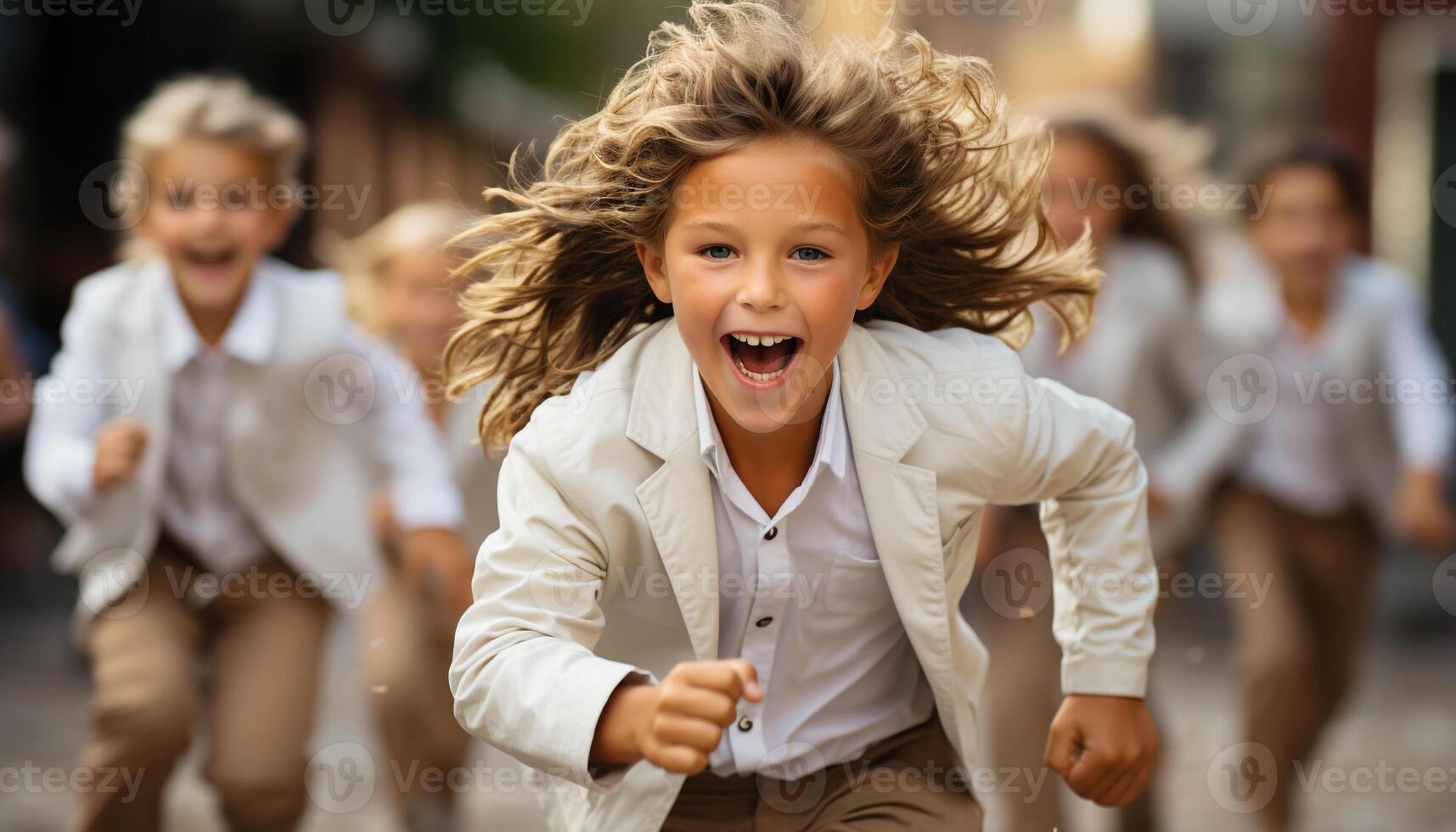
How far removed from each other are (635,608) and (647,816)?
34 centimetres

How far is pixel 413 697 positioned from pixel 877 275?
2404 mm

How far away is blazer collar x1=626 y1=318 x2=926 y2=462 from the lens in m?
2.71

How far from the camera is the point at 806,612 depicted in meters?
2.84

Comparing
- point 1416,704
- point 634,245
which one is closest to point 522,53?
point 1416,704

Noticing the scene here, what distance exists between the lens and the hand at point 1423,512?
5.24 meters

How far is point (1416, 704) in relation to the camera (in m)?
7.79

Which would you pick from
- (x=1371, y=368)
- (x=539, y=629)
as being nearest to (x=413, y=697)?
(x=539, y=629)

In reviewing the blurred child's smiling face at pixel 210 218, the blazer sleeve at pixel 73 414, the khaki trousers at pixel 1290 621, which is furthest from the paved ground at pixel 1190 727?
the blurred child's smiling face at pixel 210 218

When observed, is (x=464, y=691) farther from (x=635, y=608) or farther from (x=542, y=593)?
(x=635, y=608)

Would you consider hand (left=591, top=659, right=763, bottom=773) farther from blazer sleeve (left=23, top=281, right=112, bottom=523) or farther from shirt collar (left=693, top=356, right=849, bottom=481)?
blazer sleeve (left=23, top=281, right=112, bottom=523)

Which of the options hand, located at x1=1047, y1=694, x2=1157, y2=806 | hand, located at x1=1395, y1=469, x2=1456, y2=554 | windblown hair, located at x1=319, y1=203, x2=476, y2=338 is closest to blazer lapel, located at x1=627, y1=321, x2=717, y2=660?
hand, located at x1=1047, y1=694, x2=1157, y2=806

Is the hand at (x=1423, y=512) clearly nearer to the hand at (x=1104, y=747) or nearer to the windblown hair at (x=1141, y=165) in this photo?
the windblown hair at (x=1141, y=165)

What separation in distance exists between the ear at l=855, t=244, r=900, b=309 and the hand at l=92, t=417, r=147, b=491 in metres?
1.84

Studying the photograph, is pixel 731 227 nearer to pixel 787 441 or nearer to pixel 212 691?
pixel 787 441
